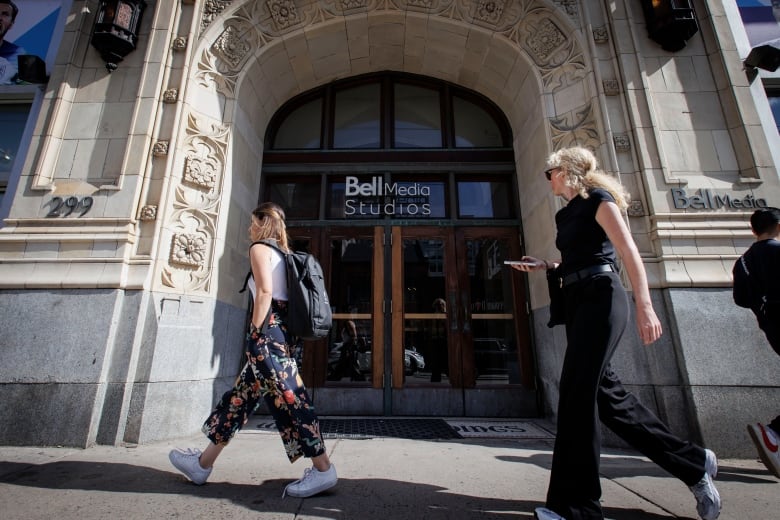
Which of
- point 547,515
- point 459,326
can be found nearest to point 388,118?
point 459,326

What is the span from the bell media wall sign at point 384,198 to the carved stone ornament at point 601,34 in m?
2.99

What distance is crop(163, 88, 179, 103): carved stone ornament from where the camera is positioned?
4742 mm

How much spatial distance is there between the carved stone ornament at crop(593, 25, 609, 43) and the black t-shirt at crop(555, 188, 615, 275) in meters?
4.14

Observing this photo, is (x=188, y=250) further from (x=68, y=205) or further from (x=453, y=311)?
(x=453, y=311)

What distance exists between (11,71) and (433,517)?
296 inches

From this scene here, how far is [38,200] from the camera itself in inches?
170

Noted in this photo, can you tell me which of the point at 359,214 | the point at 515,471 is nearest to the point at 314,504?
the point at 515,471

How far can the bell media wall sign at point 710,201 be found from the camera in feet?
13.6

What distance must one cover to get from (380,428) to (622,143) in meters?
4.41

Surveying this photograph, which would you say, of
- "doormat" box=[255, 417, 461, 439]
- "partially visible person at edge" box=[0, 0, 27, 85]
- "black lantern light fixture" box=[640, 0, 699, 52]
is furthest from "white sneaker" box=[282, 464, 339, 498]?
"partially visible person at edge" box=[0, 0, 27, 85]

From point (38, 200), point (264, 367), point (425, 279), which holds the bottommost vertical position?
point (264, 367)

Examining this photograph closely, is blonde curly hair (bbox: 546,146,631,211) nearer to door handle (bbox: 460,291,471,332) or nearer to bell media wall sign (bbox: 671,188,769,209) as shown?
Result: bell media wall sign (bbox: 671,188,769,209)

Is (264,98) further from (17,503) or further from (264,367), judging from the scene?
(17,503)

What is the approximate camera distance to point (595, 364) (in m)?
1.91
